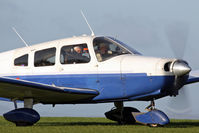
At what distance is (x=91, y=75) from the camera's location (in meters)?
12.1

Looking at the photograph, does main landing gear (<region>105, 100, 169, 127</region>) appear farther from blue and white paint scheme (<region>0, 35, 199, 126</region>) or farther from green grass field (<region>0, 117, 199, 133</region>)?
blue and white paint scheme (<region>0, 35, 199, 126</region>)

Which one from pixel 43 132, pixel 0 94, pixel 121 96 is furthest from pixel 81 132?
pixel 0 94

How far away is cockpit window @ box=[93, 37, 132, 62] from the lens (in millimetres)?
12028

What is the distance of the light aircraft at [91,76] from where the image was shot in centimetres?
1105

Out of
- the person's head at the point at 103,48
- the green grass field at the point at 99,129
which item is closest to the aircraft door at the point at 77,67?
the person's head at the point at 103,48

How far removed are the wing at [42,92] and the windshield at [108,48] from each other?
1115 millimetres

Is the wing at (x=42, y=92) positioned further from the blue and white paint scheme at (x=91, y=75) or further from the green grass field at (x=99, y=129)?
the green grass field at (x=99, y=129)

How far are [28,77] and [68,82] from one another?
5.12 feet

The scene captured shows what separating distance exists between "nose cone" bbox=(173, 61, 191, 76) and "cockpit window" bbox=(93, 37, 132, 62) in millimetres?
1941

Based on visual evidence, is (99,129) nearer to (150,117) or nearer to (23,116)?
(150,117)

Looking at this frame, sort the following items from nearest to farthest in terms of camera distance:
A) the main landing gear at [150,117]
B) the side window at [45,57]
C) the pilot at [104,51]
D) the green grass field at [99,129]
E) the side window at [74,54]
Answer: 1. the green grass field at [99,129]
2. the main landing gear at [150,117]
3. the pilot at [104,51]
4. the side window at [74,54]
5. the side window at [45,57]

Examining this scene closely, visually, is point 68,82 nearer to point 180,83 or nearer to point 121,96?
point 121,96

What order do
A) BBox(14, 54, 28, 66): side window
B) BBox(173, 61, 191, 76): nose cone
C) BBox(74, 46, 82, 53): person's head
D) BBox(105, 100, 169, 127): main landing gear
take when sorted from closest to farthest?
BBox(173, 61, 191, 76): nose cone < BBox(105, 100, 169, 127): main landing gear < BBox(74, 46, 82, 53): person's head < BBox(14, 54, 28, 66): side window

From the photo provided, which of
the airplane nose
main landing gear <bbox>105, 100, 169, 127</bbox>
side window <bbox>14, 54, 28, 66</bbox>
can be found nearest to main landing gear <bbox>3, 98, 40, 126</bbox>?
side window <bbox>14, 54, 28, 66</bbox>
